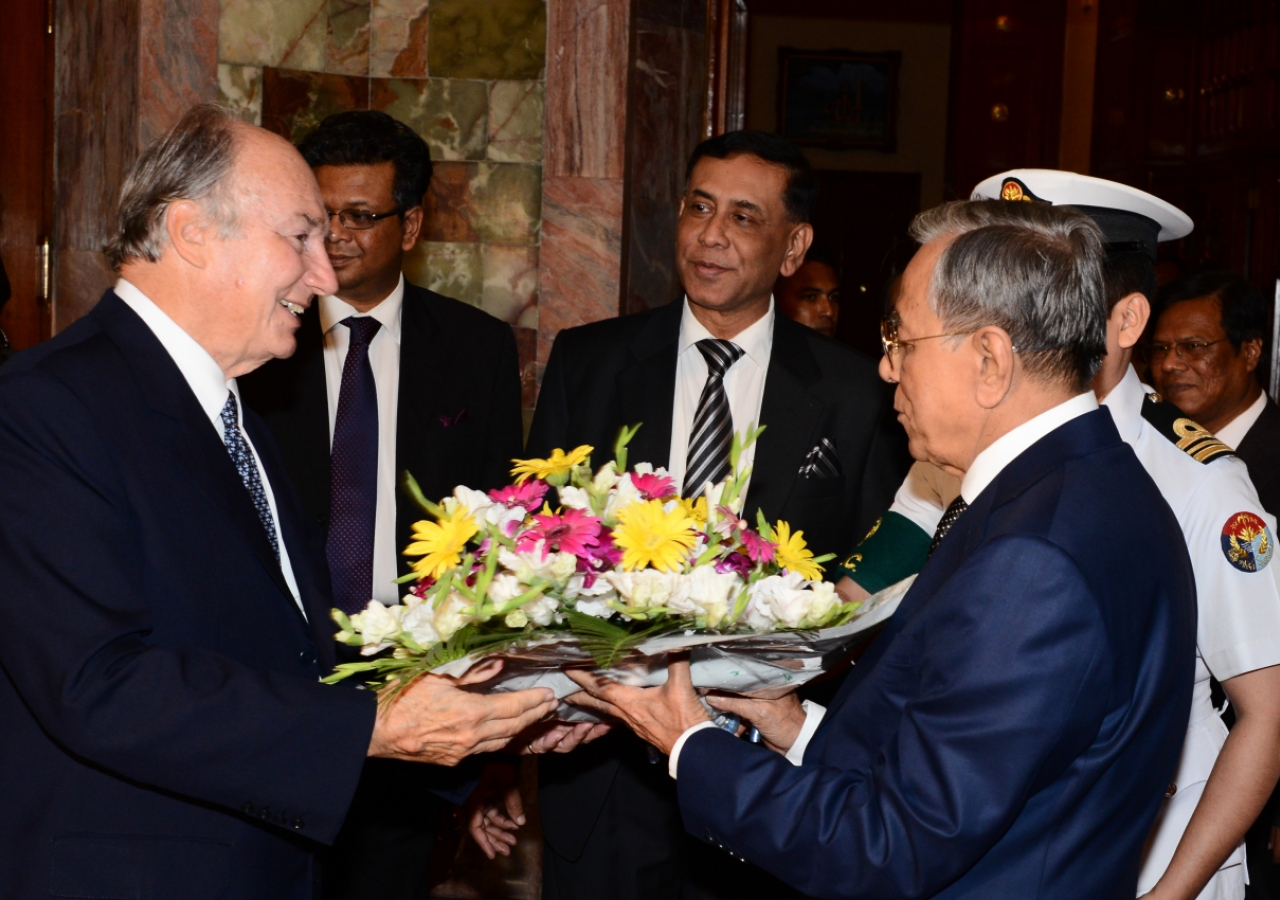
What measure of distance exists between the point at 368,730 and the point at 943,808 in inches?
32.4

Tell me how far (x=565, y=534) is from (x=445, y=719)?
35cm

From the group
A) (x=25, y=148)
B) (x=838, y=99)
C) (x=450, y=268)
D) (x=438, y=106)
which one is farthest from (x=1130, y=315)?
(x=838, y=99)

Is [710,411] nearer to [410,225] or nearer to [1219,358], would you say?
[410,225]

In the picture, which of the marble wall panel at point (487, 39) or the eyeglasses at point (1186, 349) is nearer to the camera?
the eyeglasses at point (1186, 349)

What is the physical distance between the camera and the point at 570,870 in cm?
265

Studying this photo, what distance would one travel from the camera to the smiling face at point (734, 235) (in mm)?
2898

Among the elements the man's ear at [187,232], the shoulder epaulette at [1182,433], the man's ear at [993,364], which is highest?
the man's ear at [187,232]

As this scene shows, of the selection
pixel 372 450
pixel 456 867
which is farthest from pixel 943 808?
pixel 456 867

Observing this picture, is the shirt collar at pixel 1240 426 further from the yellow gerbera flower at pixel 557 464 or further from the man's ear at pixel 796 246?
the yellow gerbera flower at pixel 557 464

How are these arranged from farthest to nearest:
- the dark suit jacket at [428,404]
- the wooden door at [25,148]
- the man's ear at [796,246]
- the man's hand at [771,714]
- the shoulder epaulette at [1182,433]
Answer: the wooden door at [25,148]
the man's ear at [796,246]
the dark suit jacket at [428,404]
the shoulder epaulette at [1182,433]
the man's hand at [771,714]

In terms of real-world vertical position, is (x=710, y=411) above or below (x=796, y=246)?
below

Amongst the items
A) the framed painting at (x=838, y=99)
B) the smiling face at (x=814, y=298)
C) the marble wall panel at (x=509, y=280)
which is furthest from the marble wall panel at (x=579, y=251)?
the framed painting at (x=838, y=99)

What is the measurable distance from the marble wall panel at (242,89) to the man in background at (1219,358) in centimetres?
292

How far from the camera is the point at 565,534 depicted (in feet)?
5.54
